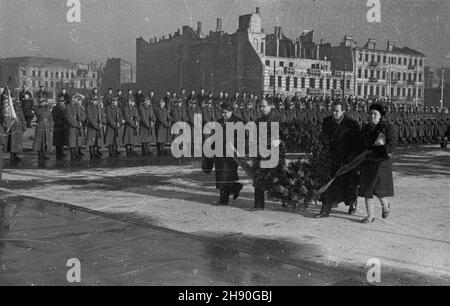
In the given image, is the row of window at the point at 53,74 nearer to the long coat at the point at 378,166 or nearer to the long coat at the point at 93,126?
the long coat at the point at 93,126

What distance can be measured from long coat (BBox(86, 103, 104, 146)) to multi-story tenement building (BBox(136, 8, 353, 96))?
3948 centimetres

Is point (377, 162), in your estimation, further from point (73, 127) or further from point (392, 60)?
point (392, 60)

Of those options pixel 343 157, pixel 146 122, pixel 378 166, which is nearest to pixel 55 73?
pixel 146 122

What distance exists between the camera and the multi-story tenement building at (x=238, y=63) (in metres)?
59.6

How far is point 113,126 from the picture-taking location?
663 inches

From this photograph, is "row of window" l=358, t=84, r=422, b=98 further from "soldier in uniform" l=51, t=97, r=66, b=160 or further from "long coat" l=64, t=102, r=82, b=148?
"soldier in uniform" l=51, t=97, r=66, b=160

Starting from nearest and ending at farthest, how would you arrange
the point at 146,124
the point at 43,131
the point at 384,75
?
the point at 43,131
the point at 146,124
the point at 384,75

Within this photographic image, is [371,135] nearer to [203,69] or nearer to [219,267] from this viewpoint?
[219,267]

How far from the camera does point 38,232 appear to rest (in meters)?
6.87

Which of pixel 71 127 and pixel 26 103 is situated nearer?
pixel 71 127

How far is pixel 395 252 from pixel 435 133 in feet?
75.6

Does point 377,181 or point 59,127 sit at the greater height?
point 59,127

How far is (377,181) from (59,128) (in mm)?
10460

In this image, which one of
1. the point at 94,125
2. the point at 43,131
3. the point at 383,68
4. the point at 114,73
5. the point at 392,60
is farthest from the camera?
the point at 392,60
